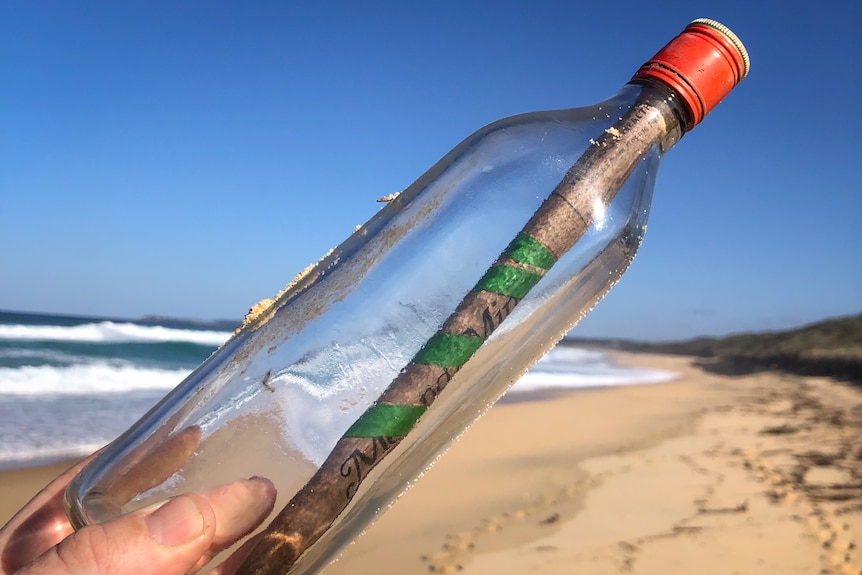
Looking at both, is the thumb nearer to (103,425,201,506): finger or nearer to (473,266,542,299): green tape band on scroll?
(103,425,201,506): finger

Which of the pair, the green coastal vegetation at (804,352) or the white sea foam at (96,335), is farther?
the white sea foam at (96,335)

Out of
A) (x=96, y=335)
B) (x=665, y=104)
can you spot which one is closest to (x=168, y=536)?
(x=665, y=104)

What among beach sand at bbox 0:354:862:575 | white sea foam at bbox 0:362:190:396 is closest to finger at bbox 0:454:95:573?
beach sand at bbox 0:354:862:575

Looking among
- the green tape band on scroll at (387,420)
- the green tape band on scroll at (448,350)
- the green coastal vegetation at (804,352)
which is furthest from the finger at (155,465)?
the green coastal vegetation at (804,352)

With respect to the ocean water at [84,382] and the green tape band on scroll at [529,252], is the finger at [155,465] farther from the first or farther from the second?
the ocean water at [84,382]

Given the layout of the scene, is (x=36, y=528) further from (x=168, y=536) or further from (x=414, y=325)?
(x=414, y=325)
